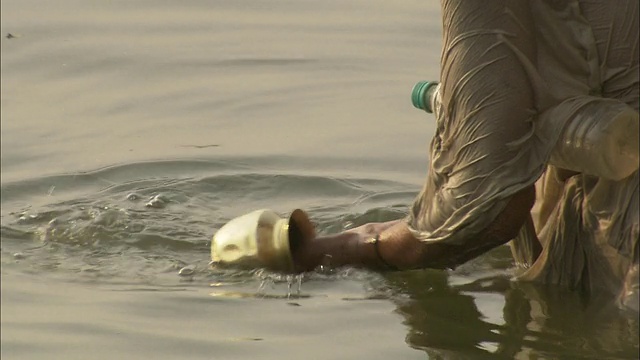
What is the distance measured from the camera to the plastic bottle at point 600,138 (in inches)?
172

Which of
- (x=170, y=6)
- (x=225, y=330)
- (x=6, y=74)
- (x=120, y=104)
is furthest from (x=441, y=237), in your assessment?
(x=170, y=6)

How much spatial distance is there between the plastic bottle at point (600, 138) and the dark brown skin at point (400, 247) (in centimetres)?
20

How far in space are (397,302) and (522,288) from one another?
0.40m

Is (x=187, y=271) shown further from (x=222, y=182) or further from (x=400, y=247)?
(x=222, y=182)

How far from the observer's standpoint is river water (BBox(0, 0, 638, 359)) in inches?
186

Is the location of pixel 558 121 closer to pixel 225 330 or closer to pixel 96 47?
pixel 225 330

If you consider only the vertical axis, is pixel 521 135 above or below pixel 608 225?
above

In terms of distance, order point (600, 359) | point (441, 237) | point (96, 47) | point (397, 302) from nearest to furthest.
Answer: point (600, 359)
point (441, 237)
point (397, 302)
point (96, 47)

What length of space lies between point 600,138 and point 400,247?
0.88 meters

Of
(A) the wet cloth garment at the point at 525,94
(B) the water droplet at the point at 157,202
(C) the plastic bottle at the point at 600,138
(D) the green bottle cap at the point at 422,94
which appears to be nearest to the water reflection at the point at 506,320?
(A) the wet cloth garment at the point at 525,94

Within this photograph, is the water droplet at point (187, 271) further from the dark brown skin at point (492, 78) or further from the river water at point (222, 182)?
the dark brown skin at point (492, 78)

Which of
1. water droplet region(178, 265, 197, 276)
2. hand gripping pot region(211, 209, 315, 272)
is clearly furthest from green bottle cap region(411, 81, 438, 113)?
water droplet region(178, 265, 197, 276)

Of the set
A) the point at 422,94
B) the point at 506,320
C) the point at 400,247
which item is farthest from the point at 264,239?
the point at 506,320

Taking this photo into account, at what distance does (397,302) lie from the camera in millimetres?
5035
